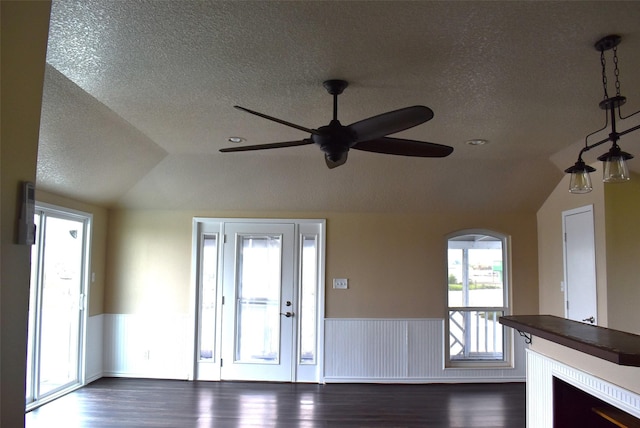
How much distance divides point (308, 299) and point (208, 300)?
4.04ft

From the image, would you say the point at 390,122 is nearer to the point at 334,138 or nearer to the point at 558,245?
the point at 334,138

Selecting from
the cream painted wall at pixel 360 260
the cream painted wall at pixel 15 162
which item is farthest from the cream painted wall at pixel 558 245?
Result: the cream painted wall at pixel 15 162

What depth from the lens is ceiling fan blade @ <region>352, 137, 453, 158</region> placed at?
271cm

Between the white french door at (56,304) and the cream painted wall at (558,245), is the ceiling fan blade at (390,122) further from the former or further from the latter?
the white french door at (56,304)

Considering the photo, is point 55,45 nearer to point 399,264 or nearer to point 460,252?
point 399,264

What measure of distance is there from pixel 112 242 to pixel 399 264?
11.7 ft

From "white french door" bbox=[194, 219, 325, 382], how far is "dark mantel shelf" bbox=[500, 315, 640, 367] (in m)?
2.89

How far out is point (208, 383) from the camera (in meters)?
5.42

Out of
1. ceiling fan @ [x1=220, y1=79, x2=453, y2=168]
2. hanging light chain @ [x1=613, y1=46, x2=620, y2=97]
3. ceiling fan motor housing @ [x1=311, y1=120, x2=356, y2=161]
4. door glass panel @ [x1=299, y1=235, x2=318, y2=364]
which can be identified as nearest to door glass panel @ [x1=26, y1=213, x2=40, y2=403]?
door glass panel @ [x1=299, y1=235, x2=318, y2=364]

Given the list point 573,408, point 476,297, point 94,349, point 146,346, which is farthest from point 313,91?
point 94,349

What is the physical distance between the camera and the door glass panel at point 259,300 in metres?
5.58

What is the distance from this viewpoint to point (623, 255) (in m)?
4.21

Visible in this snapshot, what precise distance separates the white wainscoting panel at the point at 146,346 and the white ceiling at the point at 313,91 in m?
1.52

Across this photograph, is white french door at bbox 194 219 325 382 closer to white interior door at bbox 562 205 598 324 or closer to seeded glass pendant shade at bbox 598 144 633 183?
white interior door at bbox 562 205 598 324
